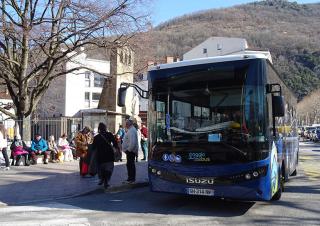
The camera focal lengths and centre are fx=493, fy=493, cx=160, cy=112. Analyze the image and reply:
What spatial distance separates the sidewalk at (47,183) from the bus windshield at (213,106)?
350 cm

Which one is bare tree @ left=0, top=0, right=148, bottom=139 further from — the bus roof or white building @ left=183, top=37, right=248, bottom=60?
white building @ left=183, top=37, right=248, bottom=60

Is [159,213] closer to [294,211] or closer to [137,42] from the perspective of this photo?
[294,211]

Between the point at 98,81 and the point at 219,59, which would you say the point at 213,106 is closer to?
the point at 219,59

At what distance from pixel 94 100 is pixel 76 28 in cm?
4077

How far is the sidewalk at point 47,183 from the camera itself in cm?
1174

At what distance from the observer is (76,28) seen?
21.3m

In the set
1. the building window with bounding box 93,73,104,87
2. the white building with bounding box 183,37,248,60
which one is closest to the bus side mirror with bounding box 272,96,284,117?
the building window with bounding box 93,73,104,87

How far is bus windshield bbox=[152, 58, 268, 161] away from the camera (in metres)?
9.20

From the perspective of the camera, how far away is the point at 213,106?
9.54m

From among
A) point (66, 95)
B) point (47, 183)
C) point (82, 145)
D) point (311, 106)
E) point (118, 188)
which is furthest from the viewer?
point (311, 106)

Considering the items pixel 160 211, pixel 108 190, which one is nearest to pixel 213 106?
pixel 160 211

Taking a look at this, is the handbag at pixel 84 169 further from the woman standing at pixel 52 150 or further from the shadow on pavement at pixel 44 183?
the woman standing at pixel 52 150

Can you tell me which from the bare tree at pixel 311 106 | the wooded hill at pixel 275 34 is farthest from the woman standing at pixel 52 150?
the bare tree at pixel 311 106

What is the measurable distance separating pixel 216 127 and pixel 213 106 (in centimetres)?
44
